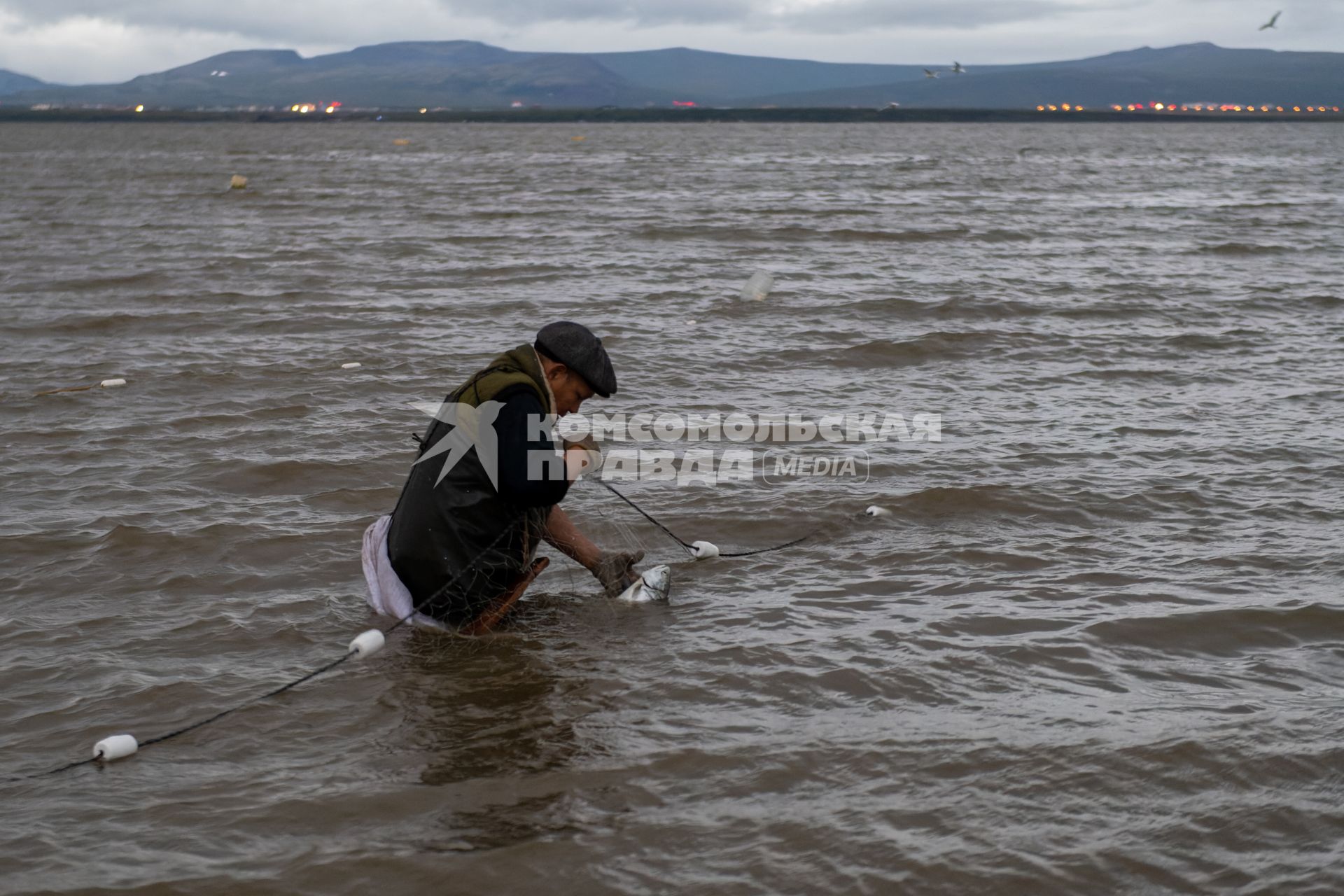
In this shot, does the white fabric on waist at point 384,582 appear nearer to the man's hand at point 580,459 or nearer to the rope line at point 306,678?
the rope line at point 306,678

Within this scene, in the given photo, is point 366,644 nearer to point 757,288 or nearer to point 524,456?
point 524,456

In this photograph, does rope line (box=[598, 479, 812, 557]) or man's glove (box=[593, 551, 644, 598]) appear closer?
man's glove (box=[593, 551, 644, 598])

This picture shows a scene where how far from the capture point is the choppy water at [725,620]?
3.85 m

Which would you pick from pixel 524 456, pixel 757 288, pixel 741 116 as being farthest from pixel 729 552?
pixel 741 116

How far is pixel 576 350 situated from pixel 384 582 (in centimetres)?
134

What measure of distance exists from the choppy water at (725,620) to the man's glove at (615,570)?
107 millimetres

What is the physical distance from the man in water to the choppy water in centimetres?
27

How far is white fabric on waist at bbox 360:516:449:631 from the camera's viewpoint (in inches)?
214

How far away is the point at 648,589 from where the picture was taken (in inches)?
231

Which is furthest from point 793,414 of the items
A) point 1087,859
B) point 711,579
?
point 1087,859

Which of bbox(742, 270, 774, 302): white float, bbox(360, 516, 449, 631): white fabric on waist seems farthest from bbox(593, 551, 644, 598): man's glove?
bbox(742, 270, 774, 302): white float

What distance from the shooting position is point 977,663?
5086 mm

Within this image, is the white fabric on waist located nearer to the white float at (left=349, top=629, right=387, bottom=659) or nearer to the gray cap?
the white float at (left=349, top=629, right=387, bottom=659)

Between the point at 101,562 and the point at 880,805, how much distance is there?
170 inches
